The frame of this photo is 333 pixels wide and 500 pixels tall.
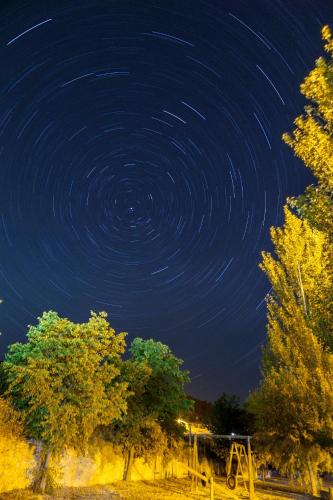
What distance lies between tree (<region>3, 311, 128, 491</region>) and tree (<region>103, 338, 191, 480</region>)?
460cm

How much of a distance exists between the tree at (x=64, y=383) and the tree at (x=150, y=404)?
4.60 metres

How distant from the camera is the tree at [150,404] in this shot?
2392 cm

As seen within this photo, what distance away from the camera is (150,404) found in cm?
2597

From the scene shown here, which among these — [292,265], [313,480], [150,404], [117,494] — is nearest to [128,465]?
[150,404]

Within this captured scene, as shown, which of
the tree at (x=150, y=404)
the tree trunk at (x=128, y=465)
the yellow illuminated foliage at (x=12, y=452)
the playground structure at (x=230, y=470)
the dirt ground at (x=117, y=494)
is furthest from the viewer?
the tree trunk at (x=128, y=465)

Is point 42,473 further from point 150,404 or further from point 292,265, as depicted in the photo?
point 292,265

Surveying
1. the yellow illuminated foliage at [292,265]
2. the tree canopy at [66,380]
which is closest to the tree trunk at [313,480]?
the yellow illuminated foliage at [292,265]

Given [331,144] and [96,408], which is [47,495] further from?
[331,144]

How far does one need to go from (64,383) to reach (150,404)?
427 inches

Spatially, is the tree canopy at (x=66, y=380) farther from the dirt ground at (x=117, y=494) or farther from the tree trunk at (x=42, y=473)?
the dirt ground at (x=117, y=494)

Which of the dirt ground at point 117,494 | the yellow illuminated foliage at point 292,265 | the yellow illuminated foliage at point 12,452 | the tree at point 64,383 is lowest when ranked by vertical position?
the dirt ground at point 117,494

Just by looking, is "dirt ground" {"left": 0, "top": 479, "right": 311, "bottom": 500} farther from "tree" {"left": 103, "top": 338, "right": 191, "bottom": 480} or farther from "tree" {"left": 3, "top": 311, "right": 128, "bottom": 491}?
"tree" {"left": 103, "top": 338, "right": 191, "bottom": 480}

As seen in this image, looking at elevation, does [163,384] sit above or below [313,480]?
above

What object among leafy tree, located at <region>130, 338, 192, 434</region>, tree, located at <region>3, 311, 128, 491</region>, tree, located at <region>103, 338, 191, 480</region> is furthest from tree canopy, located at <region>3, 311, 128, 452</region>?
leafy tree, located at <region>130, 338, 192, 434</region>
